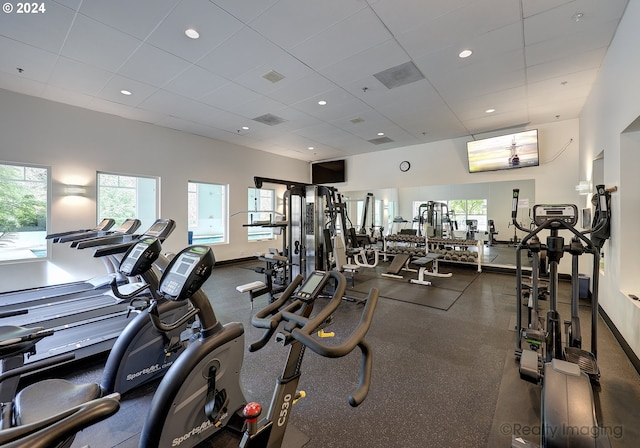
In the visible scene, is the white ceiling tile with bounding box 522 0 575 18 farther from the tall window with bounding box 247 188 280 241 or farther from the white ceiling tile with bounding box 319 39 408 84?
the tall window with bounding box 247 188 280 241

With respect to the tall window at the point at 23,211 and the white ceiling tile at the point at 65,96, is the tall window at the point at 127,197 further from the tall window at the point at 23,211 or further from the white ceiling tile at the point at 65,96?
the white ceiling tile at the point at 65,96

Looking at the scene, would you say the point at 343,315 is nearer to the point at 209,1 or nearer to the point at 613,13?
the point at 209,1

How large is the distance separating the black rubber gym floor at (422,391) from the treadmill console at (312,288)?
1.14 metres

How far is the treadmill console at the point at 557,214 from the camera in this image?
235 centimetres

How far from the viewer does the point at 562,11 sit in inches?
107

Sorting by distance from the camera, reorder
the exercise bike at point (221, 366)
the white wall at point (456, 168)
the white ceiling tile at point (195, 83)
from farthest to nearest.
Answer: the white wall at point (456, 168), the white ceiling tile at point (195, 83), the exercise bike at point (221, 366)

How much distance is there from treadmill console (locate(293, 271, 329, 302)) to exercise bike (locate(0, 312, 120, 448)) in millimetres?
724

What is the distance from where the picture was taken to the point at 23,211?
475 centimetres

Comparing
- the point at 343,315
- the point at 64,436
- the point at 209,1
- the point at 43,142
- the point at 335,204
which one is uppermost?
the point at 209,1

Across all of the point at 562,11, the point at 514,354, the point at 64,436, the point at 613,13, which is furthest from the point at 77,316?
the point at 613,13

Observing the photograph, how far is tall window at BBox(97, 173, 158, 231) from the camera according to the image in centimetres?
569

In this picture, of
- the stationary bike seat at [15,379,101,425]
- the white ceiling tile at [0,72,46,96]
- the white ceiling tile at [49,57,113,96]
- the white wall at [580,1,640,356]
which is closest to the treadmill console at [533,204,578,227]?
the white wall at [580,1,640,356]

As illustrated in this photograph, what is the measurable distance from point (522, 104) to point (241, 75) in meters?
5.03

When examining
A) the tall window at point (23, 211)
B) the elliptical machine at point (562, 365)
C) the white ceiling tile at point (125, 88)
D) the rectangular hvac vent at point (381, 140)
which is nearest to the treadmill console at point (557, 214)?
the elliptical machine at point (562, 365)
